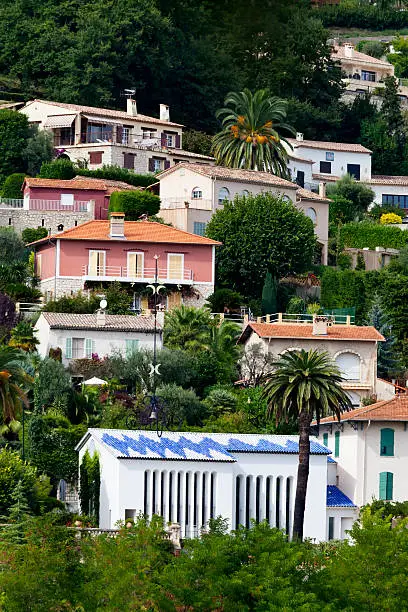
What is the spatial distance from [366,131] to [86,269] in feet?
153

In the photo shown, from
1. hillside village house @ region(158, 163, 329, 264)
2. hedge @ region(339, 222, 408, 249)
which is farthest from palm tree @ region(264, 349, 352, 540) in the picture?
hedge @ region(339, 222, 408, 249)

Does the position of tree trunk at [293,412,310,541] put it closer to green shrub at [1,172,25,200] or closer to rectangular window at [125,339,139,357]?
rectangular window at [125,339,139,357]

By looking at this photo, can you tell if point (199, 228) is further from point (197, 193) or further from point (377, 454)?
point (377, 454)

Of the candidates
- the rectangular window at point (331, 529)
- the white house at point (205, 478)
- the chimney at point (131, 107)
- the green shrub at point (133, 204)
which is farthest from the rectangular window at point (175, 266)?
the chimney at point (131, 107)

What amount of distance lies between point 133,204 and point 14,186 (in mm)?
8408

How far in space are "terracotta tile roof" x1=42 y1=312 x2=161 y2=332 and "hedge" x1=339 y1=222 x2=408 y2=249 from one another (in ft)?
82.2

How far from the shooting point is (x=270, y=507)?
6594 centimetres

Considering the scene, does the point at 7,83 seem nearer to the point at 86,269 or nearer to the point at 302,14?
the point at 86,269

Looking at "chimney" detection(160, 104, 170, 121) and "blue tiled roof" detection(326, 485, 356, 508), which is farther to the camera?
"chimney" detection(160, 104, 170, 121)

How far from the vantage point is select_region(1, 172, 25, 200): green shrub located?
104 m

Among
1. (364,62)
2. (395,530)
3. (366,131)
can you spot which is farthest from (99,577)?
(364,62)

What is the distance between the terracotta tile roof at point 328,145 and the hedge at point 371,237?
50.4 feet

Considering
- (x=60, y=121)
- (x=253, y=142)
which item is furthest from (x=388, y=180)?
(x=60, y=121)

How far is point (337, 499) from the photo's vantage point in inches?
2798
